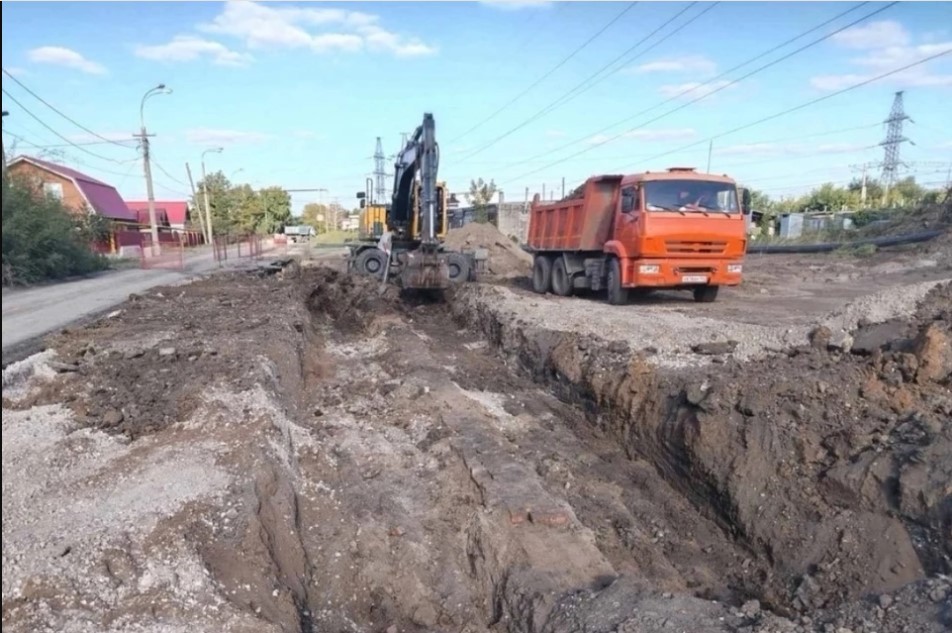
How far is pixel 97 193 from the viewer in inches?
1645

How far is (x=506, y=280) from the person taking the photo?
71.8 ft

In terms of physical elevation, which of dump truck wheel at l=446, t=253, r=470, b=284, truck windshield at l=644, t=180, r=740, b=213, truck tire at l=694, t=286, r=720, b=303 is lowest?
truck tire at l=694, t=286, r=720, b=303

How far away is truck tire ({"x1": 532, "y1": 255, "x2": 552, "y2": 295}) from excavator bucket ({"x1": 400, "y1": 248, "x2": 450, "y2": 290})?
104 inches

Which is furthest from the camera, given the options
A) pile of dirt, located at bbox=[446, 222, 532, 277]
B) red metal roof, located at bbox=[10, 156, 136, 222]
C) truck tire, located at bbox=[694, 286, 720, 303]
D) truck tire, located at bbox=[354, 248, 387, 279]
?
red metal roof, located at bbox=[10, 156, 136, 222]

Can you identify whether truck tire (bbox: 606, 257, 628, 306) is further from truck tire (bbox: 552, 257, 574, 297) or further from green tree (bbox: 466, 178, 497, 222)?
green tree (bbox: 466, 178, 497, 222)

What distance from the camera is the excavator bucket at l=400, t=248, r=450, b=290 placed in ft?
50.2

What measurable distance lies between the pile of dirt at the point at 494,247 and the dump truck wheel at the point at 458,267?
277 inches

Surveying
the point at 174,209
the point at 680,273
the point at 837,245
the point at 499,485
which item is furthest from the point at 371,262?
the point at 174,209

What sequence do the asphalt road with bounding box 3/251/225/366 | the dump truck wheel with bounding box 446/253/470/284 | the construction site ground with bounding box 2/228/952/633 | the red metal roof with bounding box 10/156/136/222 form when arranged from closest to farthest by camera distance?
the construction site ground with bounding box 2/228/952/633 → the asphalt road with bounding box 3/251/225/366 → the dump truck wheel with bounding box 446/253/470/284 → the red metal roof with bounding box 10/156/136/222

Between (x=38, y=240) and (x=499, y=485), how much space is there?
20180 millimetres

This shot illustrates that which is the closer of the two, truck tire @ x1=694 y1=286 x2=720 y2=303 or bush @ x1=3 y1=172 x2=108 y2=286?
truck tire @ x1=694 y1=286 x2=720 y2=303

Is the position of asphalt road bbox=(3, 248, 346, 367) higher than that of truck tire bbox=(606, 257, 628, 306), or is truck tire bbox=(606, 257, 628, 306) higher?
truck tire bbox=(606, 257, 628, 306)

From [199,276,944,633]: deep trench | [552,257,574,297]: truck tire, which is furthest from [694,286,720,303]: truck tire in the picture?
[199,276,944,633]: deep trench

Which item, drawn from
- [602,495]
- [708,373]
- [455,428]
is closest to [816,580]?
[602,495]
